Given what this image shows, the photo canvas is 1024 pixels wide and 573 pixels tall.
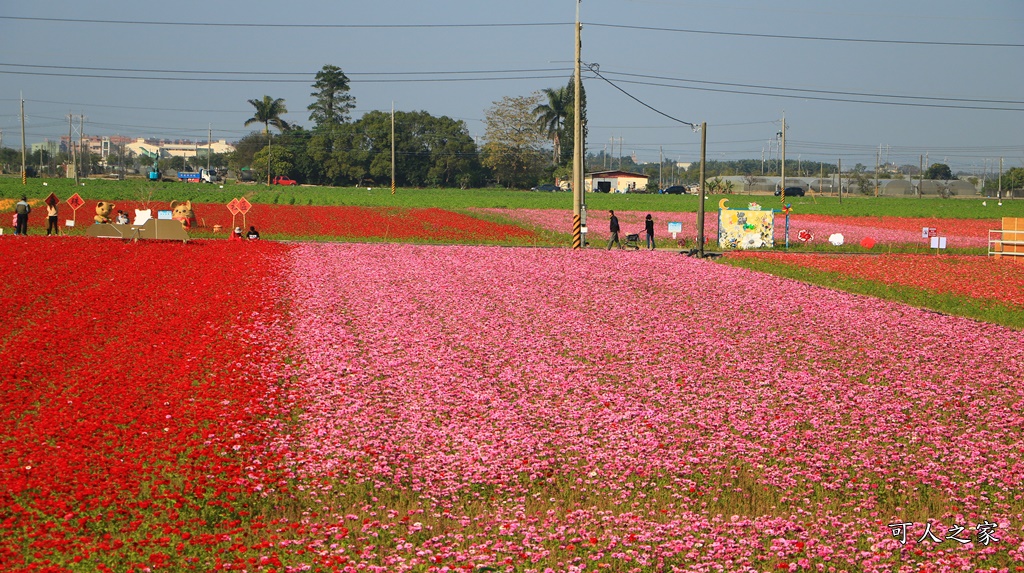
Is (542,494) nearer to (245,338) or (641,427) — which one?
(641,427)

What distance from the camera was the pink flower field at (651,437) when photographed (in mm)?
9328

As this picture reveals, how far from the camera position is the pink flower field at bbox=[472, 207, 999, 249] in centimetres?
5509

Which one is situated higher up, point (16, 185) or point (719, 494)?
point (16, 185)

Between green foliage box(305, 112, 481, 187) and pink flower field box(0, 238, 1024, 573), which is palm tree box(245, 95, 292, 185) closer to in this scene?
green foliage box(305, 112, 481, 187)

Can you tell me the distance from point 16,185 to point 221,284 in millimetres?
75014

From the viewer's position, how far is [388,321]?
21531 mm

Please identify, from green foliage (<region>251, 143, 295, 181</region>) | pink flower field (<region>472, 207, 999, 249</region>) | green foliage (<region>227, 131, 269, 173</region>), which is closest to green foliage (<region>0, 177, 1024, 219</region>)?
pink flower field (<region>472, 207, 999, 249</region>)

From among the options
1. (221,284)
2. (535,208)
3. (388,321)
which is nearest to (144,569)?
(388,321)

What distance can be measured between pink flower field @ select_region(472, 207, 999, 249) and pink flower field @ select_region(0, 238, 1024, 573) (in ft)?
94.2

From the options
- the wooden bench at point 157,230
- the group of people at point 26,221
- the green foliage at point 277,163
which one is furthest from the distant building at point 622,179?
the wooden bench at point 157,230

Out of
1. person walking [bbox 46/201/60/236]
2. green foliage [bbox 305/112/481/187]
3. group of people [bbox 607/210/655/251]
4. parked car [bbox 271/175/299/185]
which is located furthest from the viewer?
green foliage [bbox 305/112/481/187]

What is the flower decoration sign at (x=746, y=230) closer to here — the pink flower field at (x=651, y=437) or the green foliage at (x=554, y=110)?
the pink flower field at (x=651, y=437)

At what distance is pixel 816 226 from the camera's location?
69.4m

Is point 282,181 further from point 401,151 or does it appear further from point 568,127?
point 568,127
